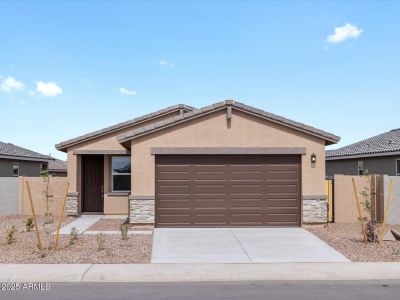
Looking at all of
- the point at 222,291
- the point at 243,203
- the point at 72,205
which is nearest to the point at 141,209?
the point at 243,203

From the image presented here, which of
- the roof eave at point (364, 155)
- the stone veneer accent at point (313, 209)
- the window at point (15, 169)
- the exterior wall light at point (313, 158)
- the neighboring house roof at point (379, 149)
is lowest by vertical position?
the stone veneer accent at point (313, 209)

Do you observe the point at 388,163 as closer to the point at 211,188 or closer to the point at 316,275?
the point at 211,188

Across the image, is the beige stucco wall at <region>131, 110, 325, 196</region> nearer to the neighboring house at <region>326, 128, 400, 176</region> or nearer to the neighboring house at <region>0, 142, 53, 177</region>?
the neighboring house at <region>326, 128, 400, 176</region>

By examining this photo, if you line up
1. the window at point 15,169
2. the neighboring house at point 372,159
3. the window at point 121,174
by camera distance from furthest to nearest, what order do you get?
the window at point 15,169 → the neighboring house at point 372,159 → the window at point 121,174

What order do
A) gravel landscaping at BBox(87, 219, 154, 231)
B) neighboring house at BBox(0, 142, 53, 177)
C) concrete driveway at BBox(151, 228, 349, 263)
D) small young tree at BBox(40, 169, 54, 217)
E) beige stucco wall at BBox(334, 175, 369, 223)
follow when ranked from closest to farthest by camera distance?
concrete driveway at BBox(151, 228, 349, 263), gravel landscaping at BBox(87, 219, 154, 231), beige stucco wall at BBox(334, 175, 369, 223), small young tree at BBox(40, 169, 54, 217), neighboring house at BBox(0, 142, 53, 177)

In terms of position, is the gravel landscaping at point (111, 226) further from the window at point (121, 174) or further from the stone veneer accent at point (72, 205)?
the window at point (121, 174)

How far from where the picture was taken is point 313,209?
50.6 ft

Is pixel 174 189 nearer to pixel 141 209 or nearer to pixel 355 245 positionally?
pixel 141 209

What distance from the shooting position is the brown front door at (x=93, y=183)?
20380mm

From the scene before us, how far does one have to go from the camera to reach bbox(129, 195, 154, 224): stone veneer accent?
15.2m

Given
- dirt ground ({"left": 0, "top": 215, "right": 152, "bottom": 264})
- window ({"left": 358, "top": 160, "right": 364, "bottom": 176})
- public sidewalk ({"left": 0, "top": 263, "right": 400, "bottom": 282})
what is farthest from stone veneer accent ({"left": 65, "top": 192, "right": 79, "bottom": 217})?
window ({"left": 358, "top": 160, "right": 364, "bottom": 176})

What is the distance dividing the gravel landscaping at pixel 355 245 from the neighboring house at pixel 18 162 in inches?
783

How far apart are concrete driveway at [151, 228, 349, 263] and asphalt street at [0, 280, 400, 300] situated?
1945 millimetres


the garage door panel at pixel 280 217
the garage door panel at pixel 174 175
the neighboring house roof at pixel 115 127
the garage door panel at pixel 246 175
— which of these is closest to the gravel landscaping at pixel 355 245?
the garage door panel at pixel 280 217
